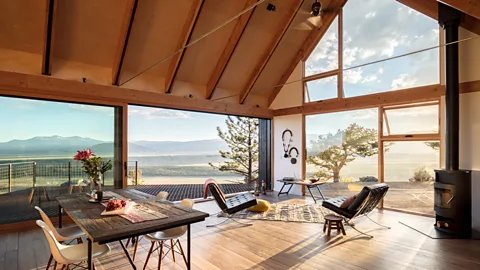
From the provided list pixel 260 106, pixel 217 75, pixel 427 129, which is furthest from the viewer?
pixel 260 106

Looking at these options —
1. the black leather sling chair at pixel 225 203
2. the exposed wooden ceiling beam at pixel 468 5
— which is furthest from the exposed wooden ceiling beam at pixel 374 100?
the black leather sling chair at pixel 225 203

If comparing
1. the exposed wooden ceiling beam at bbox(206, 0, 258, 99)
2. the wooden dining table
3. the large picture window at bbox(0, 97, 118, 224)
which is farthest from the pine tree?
the wooden dining table

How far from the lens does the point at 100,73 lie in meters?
5.73

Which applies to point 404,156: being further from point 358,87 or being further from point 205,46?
point 205,46

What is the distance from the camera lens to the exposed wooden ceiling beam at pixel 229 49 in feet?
19.6

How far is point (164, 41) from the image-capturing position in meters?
5.96

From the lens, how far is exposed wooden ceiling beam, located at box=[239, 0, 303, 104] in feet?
21.0

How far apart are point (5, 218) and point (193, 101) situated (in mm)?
4452

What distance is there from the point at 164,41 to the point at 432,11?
5.67 meters

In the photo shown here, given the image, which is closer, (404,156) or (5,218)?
(5,218)

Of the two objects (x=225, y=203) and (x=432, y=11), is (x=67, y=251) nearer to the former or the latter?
(x=225, y=203)

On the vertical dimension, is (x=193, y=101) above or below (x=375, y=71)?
below

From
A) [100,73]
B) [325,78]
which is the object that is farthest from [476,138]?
[100,73]

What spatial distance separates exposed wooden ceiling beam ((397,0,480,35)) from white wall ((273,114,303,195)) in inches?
148
